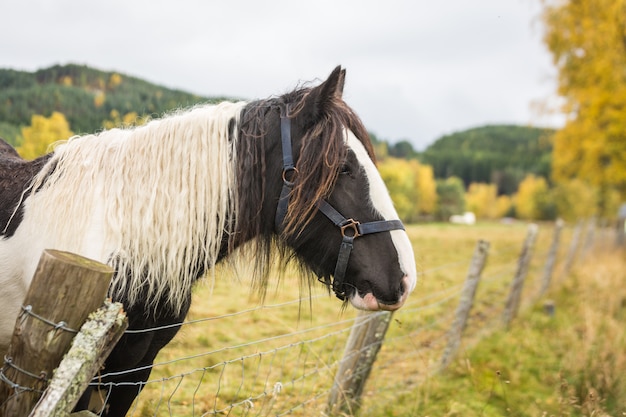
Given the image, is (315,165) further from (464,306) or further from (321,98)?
(464,306)

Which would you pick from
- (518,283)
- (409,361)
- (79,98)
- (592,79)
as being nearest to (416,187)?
(592,79)

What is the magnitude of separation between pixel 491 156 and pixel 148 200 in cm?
14325

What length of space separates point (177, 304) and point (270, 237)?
1.86 feet

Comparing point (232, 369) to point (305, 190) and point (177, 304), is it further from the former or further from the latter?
point (305, 190)

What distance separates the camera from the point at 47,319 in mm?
1467

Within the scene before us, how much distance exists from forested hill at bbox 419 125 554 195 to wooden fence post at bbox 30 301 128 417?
104 metres

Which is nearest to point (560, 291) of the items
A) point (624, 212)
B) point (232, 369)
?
point (232, 369)

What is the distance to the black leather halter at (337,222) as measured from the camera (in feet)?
7.39

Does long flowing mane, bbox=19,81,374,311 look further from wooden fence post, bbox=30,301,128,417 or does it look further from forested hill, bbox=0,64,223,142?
forested hill, bbox=0,64,223,142

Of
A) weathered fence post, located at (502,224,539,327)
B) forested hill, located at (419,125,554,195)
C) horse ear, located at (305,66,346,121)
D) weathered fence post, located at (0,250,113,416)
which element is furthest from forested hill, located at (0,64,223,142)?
forested hill, located at (419,125,554,195)

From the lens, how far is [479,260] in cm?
546

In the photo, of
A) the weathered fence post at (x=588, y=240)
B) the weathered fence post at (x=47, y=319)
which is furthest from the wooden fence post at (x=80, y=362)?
the weathered fence post at (x=588, y=240)

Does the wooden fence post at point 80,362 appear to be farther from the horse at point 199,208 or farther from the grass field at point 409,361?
the grass field at point 409,361

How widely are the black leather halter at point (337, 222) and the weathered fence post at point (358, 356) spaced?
1421mm
